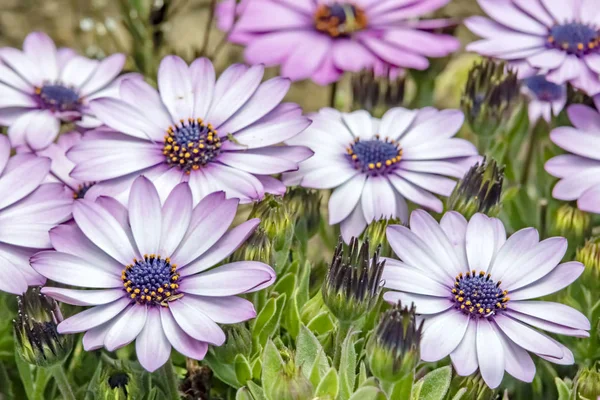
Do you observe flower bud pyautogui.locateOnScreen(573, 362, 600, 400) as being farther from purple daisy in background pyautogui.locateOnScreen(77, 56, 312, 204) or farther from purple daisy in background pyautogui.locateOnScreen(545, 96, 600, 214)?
purple daisy in background pyautogui.locateOnScreen(77, 56, 312, 204)

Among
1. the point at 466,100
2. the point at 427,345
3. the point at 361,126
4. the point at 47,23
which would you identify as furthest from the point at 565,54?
the point at 47,23

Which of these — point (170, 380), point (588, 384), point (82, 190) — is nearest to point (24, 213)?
point (82, 190)

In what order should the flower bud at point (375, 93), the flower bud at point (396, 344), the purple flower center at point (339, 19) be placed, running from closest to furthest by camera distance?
the flower bud at point (396, 344) < the flower bud at point (375, 93) < the purple flower center at point (339, 19)

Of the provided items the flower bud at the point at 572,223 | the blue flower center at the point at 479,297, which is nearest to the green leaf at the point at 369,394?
the blue flower center at the point at 479,297

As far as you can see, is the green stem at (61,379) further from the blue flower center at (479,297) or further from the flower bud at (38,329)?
the blue flower center at (479,297)

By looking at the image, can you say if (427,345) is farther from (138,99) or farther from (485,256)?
(138,99)

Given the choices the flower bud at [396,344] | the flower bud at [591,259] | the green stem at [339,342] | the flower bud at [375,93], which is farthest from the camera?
the flower bud at [375,93]

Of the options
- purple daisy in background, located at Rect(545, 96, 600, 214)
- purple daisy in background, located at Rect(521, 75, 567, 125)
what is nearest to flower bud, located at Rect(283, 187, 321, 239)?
purple daisy in background, located at Rect(545, 96, 600, 214)
